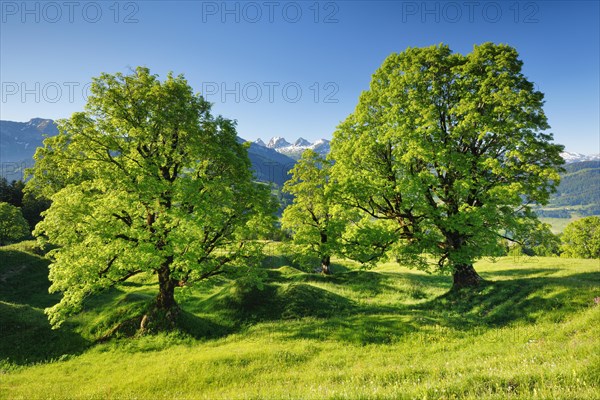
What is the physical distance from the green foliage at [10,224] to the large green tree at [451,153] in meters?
64.3

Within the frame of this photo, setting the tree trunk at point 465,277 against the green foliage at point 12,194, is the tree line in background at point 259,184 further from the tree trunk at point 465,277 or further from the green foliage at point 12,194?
the green foliage at point 12,194

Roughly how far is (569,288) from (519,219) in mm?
5196

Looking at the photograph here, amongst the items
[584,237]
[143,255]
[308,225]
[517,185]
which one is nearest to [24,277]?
[143,255]

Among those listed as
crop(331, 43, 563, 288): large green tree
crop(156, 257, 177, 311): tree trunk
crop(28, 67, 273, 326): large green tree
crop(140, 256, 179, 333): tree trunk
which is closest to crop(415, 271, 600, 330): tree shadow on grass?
crop(331, 43, 563, 288): large green tree

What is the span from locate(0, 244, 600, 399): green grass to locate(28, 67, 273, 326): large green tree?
2924 millimetres

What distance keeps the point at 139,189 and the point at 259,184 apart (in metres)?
8.22

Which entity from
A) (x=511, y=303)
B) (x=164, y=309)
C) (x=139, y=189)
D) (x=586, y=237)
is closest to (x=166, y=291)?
(x=164, y=309)

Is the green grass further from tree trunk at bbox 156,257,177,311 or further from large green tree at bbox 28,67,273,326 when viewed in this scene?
large green tree at bbox 28,67,273,326

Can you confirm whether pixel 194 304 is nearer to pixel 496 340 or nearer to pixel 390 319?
pixel 390 319

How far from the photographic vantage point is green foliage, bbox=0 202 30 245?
2151 inches

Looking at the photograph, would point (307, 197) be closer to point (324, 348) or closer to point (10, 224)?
point (324, 348)

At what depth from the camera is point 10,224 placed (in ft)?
184

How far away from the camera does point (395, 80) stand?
23.2 m

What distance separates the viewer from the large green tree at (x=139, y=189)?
740 inches
